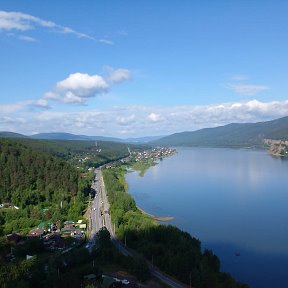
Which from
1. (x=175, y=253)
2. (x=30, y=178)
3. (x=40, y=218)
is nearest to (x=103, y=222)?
(x=40, y=218)

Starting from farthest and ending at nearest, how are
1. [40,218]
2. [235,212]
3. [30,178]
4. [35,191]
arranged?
[30,178] → [35,191] → [235,212] → [40,218]

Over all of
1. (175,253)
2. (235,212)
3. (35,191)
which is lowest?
(235,212)

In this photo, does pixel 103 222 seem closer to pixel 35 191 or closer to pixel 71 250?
pixel 71 250

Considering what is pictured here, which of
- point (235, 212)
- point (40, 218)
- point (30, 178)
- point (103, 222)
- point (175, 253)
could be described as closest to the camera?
point (175, 253)

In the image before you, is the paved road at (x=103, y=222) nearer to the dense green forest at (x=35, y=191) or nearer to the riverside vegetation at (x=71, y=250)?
the riverside vegetation at (x=71, y=250)

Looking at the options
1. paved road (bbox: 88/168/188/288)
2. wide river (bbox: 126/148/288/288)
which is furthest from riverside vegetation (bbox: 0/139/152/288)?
wide river (bbox: 126/148/288/288)

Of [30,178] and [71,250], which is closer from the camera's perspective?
[71,250]

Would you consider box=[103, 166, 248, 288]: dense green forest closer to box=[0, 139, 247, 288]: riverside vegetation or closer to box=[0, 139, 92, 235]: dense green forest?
box=[0, 139, 247, 288]: riverside vegetation
